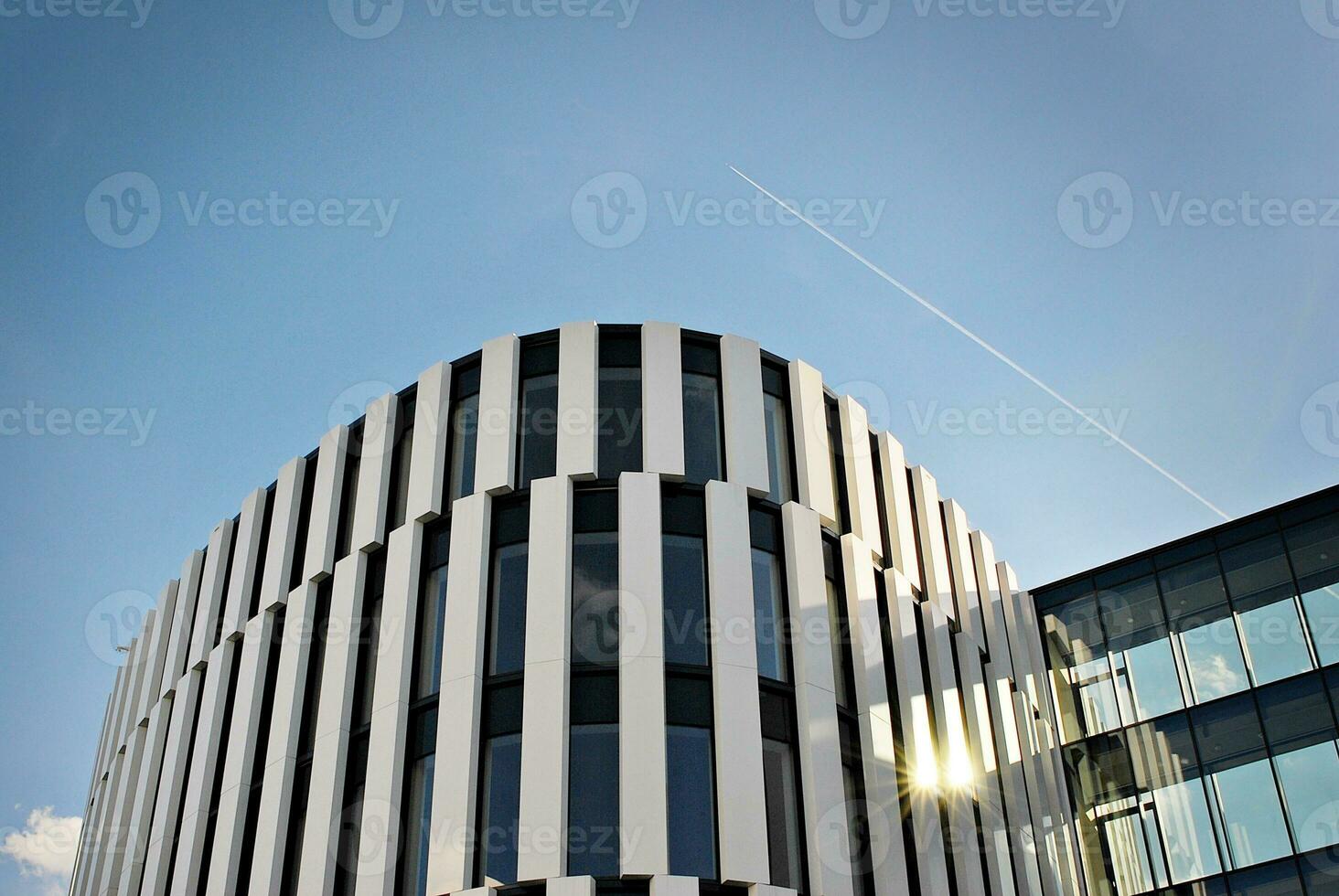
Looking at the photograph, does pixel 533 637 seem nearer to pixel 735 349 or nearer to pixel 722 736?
pixel 722 736

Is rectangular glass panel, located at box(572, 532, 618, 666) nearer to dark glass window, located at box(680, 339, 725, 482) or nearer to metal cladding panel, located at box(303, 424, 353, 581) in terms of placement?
dark glass window, located at box(680, 339, 725, 482)

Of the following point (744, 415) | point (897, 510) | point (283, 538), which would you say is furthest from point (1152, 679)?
point (283, 538)

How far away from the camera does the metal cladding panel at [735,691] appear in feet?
71.6

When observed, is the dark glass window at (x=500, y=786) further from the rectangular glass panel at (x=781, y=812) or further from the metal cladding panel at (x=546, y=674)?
the rectangular glass panel at (x=781, y=812)

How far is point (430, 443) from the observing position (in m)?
27.2

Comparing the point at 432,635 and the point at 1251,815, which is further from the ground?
the point at 432,635

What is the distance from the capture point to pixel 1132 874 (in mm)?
33156

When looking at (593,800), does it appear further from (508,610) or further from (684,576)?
(684,576)

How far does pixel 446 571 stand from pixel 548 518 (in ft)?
8.77

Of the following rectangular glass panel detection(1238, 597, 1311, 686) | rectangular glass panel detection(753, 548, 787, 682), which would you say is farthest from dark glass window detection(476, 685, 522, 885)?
rectangular glass panel detection(1238, 597, 1311, 686)

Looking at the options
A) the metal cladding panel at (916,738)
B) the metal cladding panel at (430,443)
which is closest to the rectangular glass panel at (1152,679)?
the metal cladding panel at (916,738)

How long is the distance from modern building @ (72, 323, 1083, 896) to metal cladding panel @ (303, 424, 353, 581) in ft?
0.33

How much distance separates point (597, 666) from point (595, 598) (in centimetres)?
140

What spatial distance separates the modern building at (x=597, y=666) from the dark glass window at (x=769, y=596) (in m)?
0.08
